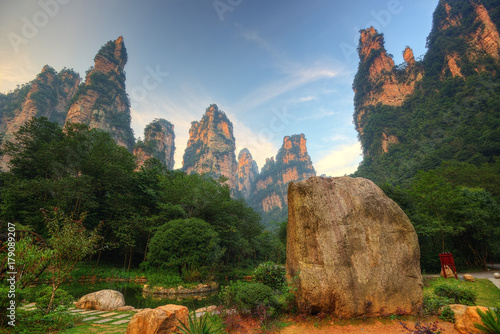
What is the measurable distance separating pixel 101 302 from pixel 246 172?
133m

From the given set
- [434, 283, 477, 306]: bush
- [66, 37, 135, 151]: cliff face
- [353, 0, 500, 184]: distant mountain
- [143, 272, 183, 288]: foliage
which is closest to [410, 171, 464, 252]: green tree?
[434, 283, 477, 306]: bush

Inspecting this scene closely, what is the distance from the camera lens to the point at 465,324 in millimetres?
3994

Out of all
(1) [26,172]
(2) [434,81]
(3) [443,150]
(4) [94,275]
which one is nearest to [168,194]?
(4) [94,275]

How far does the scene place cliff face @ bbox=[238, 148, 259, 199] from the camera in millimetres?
130875

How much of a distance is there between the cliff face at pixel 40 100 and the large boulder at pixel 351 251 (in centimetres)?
7409

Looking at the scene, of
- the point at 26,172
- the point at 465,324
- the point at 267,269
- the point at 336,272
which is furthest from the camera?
the point at 26,172

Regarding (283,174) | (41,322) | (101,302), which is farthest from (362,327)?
(283,174)

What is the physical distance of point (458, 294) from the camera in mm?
5723

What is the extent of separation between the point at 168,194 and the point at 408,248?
63.4 ft

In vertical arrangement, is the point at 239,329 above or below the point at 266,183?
below

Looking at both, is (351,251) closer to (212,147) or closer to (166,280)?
(166,280)

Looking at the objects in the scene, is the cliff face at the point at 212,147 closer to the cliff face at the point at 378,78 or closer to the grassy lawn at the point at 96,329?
the cliff face at the point at 378,78

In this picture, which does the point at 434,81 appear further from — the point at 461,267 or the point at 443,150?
the point at 461,267

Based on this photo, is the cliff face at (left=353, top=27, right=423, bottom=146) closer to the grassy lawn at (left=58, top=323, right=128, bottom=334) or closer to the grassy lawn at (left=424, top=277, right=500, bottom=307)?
the grassy lawn at (left=424, top=277, right=500, bottom=307)
